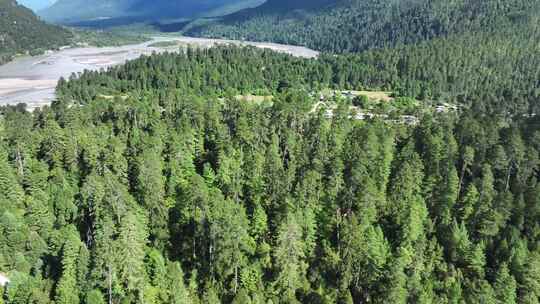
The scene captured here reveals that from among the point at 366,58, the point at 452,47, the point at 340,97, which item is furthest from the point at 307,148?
the point at 452,47

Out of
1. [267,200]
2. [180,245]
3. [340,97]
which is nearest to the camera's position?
[180,245]

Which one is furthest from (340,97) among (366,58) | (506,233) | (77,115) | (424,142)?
(506,233)

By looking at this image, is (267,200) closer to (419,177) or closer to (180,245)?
(180,245)

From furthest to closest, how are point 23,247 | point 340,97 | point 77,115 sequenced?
point 340,97 < point 77,115 < point 23,247

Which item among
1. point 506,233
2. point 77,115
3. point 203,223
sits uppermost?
point 77,115

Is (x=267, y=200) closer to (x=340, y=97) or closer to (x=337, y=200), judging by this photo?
(x=337, y=200)

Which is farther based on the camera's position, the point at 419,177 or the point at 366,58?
the point at 366,58

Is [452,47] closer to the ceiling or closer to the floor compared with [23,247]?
closer to the ceiling
